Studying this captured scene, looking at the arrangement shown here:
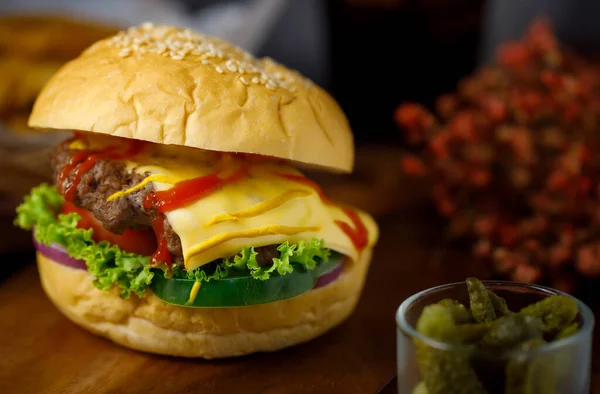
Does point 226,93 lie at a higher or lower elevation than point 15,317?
higher

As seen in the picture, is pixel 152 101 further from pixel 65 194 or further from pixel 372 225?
pixel 372 225

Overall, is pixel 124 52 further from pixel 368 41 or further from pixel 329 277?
pixel 368 41

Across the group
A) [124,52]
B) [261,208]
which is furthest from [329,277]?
[124,52]

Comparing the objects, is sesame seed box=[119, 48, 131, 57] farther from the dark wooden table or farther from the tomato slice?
the dark wooden table

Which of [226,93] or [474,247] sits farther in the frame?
[474,247]

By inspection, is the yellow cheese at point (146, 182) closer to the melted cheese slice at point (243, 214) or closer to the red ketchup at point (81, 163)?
the melted cheese slice at point (243, 214)

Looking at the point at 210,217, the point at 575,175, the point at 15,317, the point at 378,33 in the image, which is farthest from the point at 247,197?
the point at 378,33

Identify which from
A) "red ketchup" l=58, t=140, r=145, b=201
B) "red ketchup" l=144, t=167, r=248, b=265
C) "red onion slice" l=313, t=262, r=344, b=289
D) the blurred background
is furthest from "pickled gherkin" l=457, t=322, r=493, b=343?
the blurred background
